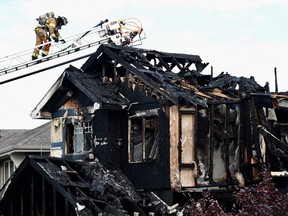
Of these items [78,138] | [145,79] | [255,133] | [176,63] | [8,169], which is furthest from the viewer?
[8,169]

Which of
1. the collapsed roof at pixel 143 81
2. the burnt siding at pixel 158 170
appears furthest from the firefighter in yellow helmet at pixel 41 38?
the burnt siding at pixel 158 170

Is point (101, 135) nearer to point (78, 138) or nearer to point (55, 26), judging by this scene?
point (78, 138)

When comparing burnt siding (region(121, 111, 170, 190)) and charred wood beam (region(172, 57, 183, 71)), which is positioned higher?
charred wood beam (region(172, 57, 183, 71))

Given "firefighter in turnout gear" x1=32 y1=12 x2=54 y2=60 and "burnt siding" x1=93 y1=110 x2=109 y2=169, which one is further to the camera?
"firefighter in turnout gear" x1=32 y1=12 x2=54 y2=60

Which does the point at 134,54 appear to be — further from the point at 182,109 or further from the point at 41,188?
the point at 41,188

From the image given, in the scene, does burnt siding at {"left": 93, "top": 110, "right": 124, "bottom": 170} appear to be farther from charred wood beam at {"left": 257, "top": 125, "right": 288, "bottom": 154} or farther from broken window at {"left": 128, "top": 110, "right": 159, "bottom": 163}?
charred wood beam at {"left": 257, "top": 125, "right": 288, "bottom": 154}

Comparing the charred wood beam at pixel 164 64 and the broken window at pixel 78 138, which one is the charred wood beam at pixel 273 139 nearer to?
the charred wood beam at pixel 164 64

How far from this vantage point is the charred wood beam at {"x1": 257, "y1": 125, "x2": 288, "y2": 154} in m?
19.6

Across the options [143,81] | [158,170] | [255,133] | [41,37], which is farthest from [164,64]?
[41,37]

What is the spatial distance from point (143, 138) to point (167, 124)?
3.59ft

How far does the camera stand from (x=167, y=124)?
20391 millimetres

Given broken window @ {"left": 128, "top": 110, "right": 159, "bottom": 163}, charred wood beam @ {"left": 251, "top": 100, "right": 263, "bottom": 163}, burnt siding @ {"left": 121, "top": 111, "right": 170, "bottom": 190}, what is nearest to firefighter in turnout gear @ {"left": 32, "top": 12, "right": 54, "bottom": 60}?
broken window @ {"left": 128, "top": 110, "right": 159, "bottom": 163}

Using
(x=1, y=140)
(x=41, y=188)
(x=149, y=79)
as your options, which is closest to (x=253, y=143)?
(x=149, y=79)

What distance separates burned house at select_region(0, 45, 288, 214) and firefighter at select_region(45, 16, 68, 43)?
2816 mm
